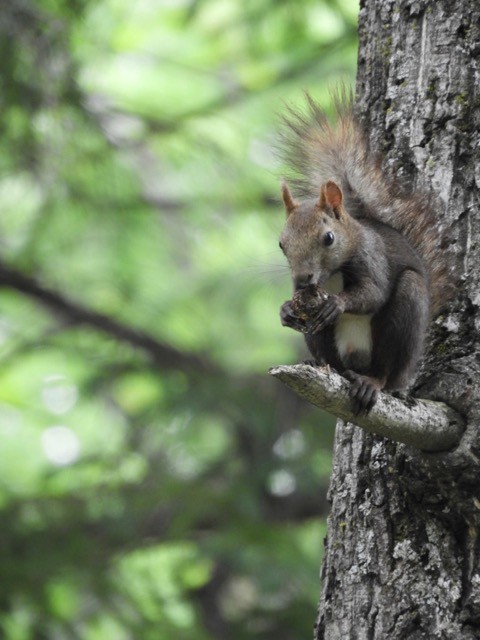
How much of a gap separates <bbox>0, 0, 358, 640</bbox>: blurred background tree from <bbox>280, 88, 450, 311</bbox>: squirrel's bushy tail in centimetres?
193

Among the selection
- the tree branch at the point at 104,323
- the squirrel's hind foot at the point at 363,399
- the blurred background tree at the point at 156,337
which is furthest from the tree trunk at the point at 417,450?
the tree branch at the point at 104,323

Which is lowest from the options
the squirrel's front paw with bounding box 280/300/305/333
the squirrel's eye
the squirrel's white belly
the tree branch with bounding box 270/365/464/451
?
the tree branch with bounding box 270/365/464/451

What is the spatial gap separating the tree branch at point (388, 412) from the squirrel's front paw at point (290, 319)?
0.25m

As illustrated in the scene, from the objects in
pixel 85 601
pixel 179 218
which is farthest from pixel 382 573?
pixel 179 218

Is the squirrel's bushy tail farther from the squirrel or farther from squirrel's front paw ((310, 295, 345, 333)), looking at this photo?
squirrel's front paw ((310, 295, 345, 333))

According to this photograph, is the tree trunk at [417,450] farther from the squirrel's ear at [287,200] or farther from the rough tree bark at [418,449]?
the squirrel's ear at [287,200]

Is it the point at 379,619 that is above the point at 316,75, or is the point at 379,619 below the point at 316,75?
below

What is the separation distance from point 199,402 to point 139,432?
1.88 ft

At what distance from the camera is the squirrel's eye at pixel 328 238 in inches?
87.4

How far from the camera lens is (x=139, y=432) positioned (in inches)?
225

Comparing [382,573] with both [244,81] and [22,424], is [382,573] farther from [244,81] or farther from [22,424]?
[22,424]

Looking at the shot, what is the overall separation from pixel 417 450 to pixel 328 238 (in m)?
0.51

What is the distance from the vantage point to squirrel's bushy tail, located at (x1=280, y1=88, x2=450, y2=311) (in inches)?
88.5

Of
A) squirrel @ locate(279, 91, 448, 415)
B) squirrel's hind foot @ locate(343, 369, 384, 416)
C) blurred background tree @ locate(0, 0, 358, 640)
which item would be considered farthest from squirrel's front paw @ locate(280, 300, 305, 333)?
blurred background tree @ locate(0, 0, 358, 640)
